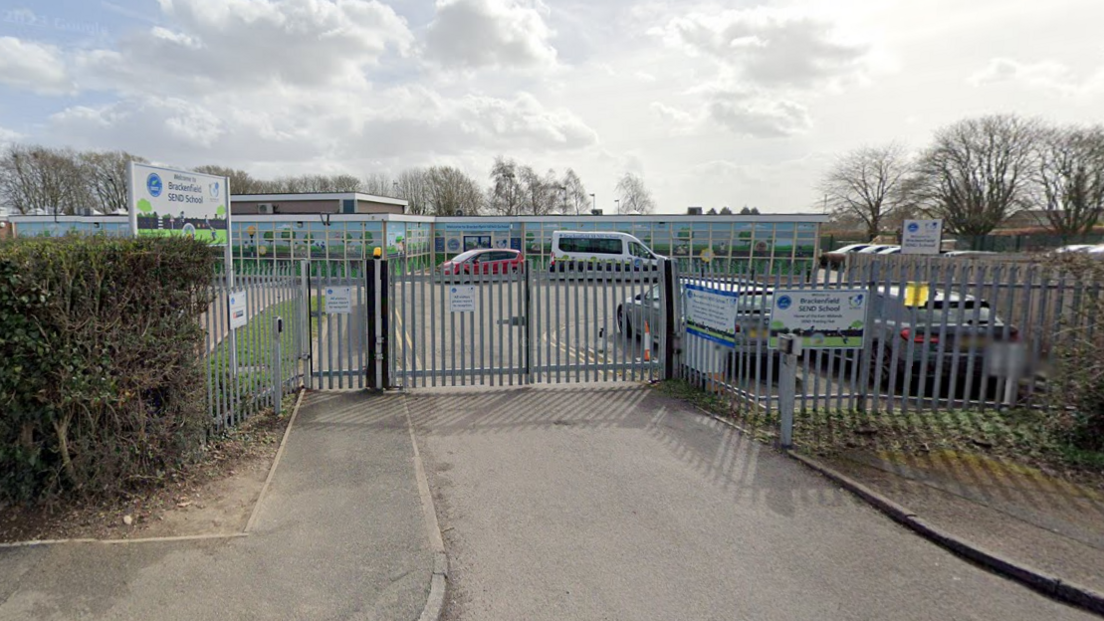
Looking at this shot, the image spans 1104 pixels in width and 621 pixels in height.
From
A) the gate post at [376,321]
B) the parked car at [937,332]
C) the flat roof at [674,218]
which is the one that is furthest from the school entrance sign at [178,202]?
the flat roof at [674,218]

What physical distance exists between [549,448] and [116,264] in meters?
3.64

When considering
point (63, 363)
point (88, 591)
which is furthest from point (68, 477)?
point (88, 591)

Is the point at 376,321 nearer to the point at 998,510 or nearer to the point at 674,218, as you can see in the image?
the point at 998,510

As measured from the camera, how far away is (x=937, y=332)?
21.5 ft

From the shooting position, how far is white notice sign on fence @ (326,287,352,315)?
23.9 ft

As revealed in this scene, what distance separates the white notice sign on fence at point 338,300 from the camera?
727 centimetres

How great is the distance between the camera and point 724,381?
7.10 m

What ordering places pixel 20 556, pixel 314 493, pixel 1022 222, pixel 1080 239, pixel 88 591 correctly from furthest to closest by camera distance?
pixel 1022 222 → pixel 1080 239 → pixel 314 493 → pixel 20 556 → pixel 88 591

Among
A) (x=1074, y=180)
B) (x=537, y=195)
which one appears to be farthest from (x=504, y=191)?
(x=1074, y=180)

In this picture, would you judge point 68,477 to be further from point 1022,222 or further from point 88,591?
point 1022,222

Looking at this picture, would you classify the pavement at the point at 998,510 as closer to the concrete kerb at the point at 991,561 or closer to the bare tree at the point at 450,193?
the concrete kerb at the point at 991,561

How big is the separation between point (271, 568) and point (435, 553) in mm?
928

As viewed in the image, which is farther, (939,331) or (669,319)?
(669,319)

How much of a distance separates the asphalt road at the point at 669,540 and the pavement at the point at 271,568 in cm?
33
